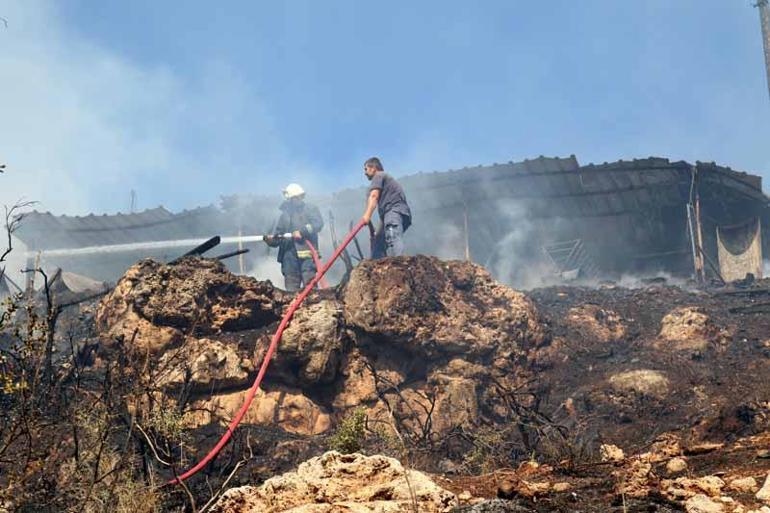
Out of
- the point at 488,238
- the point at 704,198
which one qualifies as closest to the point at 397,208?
the point at 488,238

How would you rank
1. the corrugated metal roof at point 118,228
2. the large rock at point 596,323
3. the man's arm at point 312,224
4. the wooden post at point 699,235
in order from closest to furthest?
the large rock at point 596,323 < the man's arm at point 312,224 < the wooden post at point 699,235 < the corrugated metal roof at point 118,228

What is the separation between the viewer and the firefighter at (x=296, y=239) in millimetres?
11641

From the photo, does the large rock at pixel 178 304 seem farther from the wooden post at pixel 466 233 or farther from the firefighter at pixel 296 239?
the wooden post at pixel 466 233

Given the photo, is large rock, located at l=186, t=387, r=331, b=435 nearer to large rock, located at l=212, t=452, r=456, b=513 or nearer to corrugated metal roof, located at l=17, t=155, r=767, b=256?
large rock, located at l=212, t=452, r=456, b=513

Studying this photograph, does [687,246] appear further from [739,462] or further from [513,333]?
[739,462]

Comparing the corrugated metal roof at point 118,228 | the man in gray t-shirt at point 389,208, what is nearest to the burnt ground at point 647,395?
the man in gray t-shirt at point 389,208

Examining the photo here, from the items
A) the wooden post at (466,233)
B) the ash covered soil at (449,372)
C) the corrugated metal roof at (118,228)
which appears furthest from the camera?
the corrugated metal roof at (118,228)

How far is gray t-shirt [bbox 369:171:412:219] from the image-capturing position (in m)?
10.3

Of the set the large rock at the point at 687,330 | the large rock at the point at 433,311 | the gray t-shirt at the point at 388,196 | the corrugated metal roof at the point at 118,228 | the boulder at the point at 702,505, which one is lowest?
the boulder at the point at 702,505

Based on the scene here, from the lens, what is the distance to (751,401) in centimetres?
639

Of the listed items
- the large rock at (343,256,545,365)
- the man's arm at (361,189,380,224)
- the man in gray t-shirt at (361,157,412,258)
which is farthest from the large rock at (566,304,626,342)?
the man's arm at (361,189,380,224)

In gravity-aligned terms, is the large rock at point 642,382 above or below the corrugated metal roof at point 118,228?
below

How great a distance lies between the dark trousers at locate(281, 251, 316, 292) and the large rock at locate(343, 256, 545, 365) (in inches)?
104

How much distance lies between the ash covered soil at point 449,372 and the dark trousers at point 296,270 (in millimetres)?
2402
